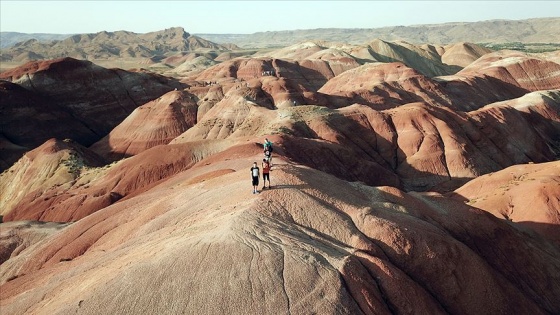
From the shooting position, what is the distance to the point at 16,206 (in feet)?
160

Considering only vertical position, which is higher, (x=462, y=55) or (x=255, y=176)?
(x=255, y=176)

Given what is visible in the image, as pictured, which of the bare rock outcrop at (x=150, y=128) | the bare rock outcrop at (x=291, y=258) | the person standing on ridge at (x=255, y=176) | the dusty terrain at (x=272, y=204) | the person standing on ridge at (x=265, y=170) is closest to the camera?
the bare rock outcrop at (x=291, y=258)

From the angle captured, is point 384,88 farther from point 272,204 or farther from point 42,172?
point 272,204

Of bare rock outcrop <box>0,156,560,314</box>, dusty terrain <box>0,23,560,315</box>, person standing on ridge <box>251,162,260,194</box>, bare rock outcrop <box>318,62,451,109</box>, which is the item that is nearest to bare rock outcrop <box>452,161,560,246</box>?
dusty terrain <box>0,23,560,315</box>

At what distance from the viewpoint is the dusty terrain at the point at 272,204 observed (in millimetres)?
15172

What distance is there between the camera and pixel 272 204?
1961 cm

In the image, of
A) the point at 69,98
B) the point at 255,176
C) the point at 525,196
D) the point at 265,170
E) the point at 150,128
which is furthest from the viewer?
the point at 69,98

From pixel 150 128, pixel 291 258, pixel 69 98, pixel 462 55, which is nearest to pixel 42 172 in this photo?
pixel 150 128

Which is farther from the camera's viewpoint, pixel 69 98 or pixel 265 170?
pixel 69 98

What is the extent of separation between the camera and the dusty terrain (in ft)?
49.8

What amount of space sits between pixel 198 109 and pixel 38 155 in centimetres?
2965

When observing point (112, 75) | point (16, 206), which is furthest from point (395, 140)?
point (112, 75)

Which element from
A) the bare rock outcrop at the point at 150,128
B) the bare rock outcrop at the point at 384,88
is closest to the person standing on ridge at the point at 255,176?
the bare rock outcrop at the point at 150,128

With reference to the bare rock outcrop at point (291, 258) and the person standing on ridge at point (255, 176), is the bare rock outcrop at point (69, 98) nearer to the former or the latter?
the bare rock outcrop at point (291, 258)
